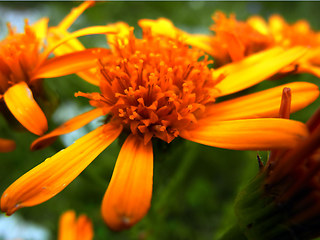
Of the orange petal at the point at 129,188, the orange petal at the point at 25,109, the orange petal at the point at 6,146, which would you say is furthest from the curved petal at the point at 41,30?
the orange petal at the point at 129,188

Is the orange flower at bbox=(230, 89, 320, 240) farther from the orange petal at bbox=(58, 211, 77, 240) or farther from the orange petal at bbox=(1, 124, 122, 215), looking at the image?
the orange petal at bbox=(58, 211, 77, 240)

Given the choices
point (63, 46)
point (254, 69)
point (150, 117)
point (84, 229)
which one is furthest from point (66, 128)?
point (254, 69)

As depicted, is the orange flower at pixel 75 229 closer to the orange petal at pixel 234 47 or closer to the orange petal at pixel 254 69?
the orange petal at pixel 254 69

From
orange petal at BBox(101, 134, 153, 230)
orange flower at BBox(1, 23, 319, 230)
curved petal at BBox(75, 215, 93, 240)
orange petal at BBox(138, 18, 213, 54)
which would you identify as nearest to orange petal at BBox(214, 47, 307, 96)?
orange flower at BBox(1, 23, 319, 230)

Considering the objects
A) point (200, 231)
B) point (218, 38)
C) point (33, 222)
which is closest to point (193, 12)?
point (218, 38)

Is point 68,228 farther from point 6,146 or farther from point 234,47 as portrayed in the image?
point 234,47

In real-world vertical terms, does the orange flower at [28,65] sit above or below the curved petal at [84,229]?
above

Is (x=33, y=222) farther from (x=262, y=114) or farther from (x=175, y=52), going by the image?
(x=262, y=114)
